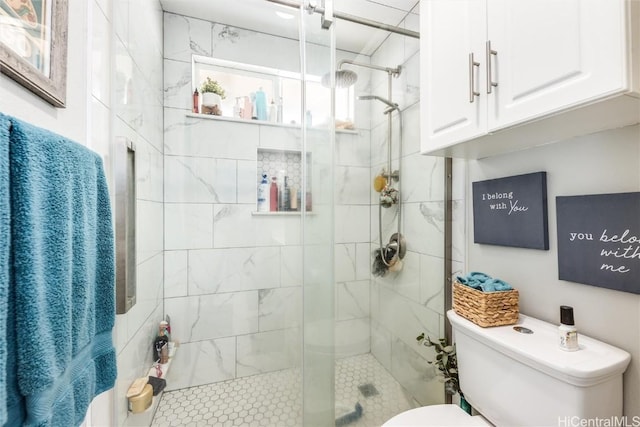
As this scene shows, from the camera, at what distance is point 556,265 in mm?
908

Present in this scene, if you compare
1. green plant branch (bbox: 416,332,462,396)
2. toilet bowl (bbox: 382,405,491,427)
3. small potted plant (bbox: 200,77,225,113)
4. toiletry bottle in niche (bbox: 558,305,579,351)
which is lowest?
toilet bowl (bbox: 382,405,491,427)

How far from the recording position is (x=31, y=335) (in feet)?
1.43

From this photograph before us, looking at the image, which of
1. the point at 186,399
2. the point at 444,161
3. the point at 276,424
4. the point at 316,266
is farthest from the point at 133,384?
the point at 444,161

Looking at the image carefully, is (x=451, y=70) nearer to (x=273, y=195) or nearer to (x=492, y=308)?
(x=492, y=308)

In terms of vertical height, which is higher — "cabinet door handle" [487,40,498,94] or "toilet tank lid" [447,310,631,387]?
"cabinet door handle" [487,40,498,94]

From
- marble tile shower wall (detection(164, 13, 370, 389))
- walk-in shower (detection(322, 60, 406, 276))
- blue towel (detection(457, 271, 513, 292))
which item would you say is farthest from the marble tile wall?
blue towel (detection(457, 271, 513, 292))

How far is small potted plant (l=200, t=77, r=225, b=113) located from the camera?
1669mm

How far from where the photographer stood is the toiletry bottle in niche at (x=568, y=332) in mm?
744

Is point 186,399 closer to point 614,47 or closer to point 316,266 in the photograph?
point 316,266

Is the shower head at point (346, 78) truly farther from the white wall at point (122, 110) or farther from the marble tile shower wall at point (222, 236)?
the white wall at point (122, 110)

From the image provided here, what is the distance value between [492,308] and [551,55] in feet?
2.54

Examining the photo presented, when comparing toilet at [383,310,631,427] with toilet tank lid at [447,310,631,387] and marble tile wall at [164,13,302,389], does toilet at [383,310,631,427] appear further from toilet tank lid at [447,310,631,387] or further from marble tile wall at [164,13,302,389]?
marble tile wall at [164,13,302,389]

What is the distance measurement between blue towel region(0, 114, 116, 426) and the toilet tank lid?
1115 millimetres

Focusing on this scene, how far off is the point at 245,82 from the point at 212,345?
1.76m
